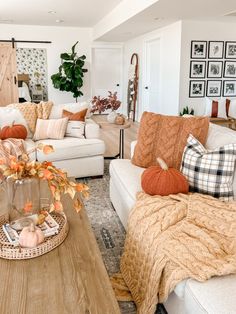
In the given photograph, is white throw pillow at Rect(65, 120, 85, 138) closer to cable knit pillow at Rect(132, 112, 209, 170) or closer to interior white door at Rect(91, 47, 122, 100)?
cable knit pillow at Rect(132, 112, 209, 170)

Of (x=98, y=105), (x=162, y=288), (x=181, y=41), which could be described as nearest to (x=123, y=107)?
(x=181, y=41)

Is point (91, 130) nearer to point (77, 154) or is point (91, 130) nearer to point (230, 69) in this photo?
point (77, 154)

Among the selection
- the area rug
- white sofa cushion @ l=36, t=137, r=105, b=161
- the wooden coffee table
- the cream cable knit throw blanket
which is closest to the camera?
the wooden coffee table

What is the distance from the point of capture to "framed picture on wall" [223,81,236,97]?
598 centimetres

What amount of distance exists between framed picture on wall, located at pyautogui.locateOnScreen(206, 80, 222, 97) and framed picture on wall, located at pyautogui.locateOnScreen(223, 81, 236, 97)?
105 millimetres

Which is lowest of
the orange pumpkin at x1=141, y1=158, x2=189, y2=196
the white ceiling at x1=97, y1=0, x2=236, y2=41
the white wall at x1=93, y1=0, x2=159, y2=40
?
A: the orange pumpkin at x1=141, y1=158, x2=189, y2=196

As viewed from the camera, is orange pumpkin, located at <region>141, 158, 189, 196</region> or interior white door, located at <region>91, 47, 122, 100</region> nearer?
orange pumpkin, located at <region>141, 158, 189, 196</region>

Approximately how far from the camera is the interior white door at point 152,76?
22.3ft

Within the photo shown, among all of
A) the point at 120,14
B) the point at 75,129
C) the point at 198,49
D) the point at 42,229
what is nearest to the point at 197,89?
the point at 198,49

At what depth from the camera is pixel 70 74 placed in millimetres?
8055

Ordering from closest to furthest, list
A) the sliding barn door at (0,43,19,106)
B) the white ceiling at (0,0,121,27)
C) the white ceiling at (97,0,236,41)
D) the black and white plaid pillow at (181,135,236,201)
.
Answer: the black and white plaid pillow at (181,135,236,201) < the white ceiling at (97,0,236,41) < the white ceiling at (0,0,121,27) < the sliding barn door at (0,43,19,106)

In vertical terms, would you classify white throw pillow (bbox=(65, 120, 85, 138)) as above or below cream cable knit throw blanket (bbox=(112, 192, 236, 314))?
above

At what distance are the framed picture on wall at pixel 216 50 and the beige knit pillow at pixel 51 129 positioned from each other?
3312 millimetres

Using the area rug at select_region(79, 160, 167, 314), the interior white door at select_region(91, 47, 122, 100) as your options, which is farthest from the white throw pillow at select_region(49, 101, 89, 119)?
the interior white door at select_region(91, 47, 122, 100)
